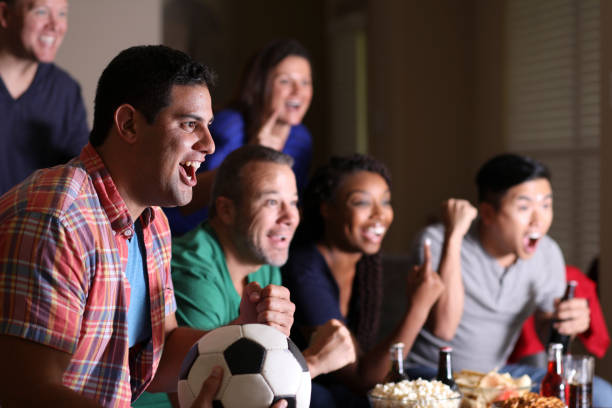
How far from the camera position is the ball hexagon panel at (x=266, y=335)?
1.24 meters

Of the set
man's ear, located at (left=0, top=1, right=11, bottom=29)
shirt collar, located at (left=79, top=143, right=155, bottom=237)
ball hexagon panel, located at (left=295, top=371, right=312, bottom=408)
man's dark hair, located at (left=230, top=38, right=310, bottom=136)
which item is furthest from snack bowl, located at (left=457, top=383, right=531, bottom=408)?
man's ear, located at (left=0, top=1, right=11, bottom=29)

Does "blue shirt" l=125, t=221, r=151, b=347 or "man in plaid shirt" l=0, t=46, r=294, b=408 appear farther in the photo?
"blue shirt" l=125, t=221, r=151, b=347

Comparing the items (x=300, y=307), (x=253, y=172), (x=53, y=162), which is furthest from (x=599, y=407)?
(x=53, y=162)

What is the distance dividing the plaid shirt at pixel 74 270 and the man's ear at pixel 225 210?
0.65 m

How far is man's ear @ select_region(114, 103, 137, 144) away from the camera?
127 centimetres

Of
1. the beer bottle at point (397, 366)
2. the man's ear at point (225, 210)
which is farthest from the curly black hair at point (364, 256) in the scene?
the beer bottle at point (397, 366)

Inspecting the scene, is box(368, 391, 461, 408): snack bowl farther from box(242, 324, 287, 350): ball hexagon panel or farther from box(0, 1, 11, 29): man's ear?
box(0, 1, 11, 29): man's ear

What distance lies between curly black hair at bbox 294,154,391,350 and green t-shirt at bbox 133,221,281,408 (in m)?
0.43

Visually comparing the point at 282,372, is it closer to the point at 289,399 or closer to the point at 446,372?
the point at 289,399

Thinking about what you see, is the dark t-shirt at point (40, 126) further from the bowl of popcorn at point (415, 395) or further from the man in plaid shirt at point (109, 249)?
the bowl of popcorn at point (415, 395)

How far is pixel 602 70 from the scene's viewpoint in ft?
10.1

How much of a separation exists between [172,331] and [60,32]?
1.27 metres

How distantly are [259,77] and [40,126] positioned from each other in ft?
2.44

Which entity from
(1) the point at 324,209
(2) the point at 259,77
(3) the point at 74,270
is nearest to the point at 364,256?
(1) the point at 324,209
